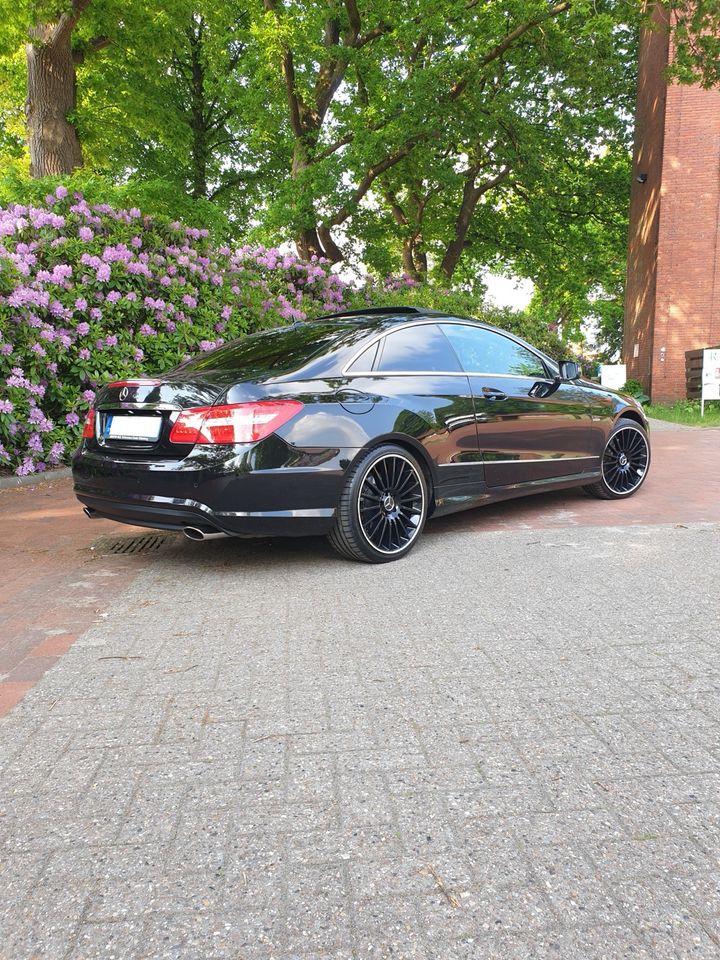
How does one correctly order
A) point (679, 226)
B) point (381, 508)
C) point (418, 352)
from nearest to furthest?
point (381, 508), point (418, 352), point (679, 226)

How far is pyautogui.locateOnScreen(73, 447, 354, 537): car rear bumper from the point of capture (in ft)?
14.0

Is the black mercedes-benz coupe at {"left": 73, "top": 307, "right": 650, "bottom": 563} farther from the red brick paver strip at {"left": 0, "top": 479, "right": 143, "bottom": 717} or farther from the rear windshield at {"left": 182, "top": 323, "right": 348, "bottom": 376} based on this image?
the red brick paver strip at {"left": 0, "top": 479, "right": 143, "bottom": 717}

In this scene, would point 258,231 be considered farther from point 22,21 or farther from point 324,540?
point 324,540

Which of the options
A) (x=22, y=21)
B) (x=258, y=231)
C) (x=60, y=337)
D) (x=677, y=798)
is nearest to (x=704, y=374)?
(x=258, y=231)

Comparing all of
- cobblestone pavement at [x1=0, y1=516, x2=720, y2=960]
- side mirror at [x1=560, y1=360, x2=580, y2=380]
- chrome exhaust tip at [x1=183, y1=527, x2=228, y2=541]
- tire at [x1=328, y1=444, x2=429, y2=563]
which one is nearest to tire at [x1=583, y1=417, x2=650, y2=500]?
side mirror at [x1=560, y1=360, x2=580, y2=380]

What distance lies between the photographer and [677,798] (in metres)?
2.11

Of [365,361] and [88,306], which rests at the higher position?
[88,306]

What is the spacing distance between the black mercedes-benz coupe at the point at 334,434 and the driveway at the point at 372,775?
56cm

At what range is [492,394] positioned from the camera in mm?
5602

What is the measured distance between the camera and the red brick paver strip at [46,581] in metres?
3.28

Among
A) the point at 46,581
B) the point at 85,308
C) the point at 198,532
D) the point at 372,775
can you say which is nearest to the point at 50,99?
the point at 85,308

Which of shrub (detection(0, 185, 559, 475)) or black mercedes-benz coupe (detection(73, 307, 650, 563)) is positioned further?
shrub (detection(0, 185, 559, 475))

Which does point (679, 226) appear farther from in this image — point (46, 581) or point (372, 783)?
point (372, 783)

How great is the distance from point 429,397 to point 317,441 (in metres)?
1.07
